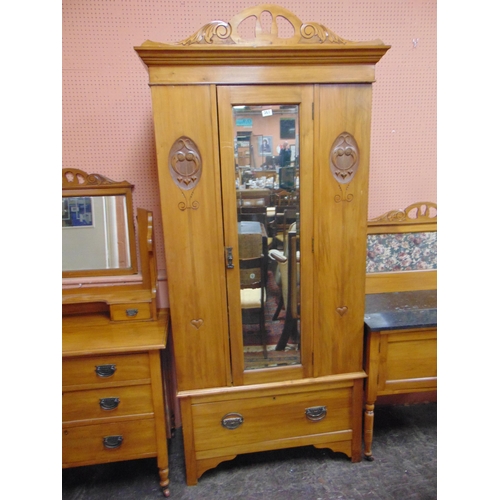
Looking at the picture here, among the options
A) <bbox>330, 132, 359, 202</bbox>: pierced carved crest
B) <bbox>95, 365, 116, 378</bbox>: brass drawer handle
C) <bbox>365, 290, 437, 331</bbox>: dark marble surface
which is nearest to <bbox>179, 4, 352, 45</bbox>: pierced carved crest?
<bbox>330, 132, 359, 202</bbox>: pierced carved crest

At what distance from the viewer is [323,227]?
1.56 metres

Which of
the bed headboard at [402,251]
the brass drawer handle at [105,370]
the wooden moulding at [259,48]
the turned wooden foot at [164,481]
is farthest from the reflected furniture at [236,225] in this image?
the bed headboard at [402,251]

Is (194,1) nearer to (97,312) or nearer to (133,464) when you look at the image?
(97,312)

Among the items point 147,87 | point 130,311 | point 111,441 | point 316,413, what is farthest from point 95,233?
point 316,413

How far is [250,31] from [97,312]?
1.81 meters

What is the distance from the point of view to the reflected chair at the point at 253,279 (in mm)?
1578

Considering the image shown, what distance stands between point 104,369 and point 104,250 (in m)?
0.68

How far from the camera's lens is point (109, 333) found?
1.69 meters

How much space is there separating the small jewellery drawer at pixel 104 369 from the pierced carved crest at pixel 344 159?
122cm

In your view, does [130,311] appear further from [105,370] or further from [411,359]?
[411,359]

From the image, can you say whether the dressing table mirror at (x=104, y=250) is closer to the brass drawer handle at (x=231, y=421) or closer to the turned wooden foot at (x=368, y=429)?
the brass drawer handle at (x=231, y=421)

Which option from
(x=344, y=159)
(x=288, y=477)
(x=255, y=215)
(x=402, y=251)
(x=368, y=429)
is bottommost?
(x=288, y=477)

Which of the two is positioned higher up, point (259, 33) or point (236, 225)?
point (259, 33)

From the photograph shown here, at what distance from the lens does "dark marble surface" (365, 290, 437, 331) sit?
5.54ft
